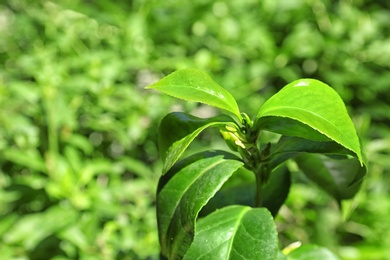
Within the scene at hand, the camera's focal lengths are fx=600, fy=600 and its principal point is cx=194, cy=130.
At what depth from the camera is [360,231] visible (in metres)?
2.10

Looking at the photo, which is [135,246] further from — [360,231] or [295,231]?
[360,231]

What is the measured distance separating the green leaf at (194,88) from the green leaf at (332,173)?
250mm

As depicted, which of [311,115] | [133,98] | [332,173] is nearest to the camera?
[311,115]

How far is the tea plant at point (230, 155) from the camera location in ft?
2.44

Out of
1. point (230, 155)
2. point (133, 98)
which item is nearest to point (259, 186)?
point (230, 155)

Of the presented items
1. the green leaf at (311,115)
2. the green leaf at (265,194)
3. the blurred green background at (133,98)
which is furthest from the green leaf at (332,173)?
the blurred green background at (133,98)

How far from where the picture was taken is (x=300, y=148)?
0.83 m

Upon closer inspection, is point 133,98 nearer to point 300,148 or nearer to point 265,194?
point 265,194

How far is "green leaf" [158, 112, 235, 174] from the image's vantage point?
2.53 ft

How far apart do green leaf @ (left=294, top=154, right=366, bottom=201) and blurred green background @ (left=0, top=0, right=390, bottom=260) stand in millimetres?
622

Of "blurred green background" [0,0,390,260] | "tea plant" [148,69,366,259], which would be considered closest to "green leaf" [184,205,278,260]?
"tea plant" [148,69,366,259]

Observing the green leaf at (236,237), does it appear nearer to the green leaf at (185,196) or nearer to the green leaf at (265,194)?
the green leaf at (185,196)

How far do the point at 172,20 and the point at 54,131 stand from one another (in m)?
0.66

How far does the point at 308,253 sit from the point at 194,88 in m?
0.34
